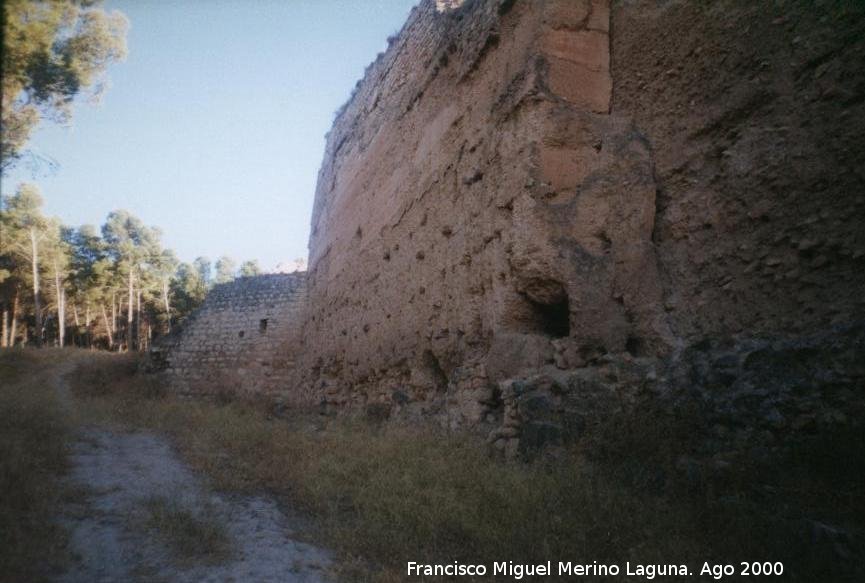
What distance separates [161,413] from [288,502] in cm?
528

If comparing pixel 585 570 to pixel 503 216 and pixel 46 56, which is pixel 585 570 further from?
pixel 46 56

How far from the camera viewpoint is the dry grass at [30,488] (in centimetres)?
238

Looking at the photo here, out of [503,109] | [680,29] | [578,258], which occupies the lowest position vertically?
[578,258]

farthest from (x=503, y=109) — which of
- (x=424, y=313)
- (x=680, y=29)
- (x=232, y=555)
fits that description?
(x=232, y=555)

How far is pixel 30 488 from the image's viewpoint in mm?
3307

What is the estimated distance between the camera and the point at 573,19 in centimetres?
533

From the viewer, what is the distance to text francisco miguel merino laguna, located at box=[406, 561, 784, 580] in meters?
2.36

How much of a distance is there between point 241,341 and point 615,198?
10858mm

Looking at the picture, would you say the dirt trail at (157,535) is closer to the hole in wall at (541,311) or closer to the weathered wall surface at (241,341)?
the hole in wall at (541,311)

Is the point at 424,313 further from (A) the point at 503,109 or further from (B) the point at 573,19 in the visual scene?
(B) the point at 573,19

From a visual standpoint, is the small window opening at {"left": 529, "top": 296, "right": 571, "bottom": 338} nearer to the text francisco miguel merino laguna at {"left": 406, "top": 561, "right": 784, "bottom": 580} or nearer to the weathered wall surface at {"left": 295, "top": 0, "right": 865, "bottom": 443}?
the weathered wall surface at {"left": 295, "top": 0, "right": 865, "bottom": 443}

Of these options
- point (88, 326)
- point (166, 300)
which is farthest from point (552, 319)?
point (88, 326)

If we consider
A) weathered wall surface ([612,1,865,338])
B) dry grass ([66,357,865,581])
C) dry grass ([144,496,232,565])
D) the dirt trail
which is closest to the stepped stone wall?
weathered wall surface ([612,1,865,338])

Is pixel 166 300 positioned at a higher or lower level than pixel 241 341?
higher
